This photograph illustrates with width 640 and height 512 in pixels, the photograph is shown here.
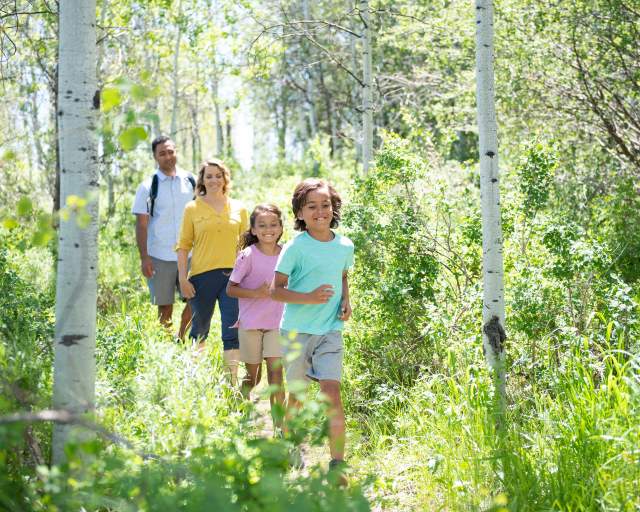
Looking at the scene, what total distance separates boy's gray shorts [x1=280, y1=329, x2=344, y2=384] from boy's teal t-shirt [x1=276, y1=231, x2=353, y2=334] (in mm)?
47

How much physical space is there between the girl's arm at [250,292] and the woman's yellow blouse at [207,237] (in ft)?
2.22

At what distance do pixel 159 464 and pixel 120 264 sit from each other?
9408mm

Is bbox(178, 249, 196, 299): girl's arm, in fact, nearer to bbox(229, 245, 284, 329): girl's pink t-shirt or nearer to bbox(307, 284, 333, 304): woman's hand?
bbox(229, 245, 284, 329): girl's pink t-shirt

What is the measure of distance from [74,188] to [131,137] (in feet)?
2.95

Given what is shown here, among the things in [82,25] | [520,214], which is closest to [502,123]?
[520,214]

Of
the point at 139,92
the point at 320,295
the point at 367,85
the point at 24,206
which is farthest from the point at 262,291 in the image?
the point at 367,85

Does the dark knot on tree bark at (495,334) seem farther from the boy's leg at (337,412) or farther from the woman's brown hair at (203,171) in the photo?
the woman's brown hair at (203,171)

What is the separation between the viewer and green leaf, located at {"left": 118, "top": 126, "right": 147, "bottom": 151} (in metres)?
2.50

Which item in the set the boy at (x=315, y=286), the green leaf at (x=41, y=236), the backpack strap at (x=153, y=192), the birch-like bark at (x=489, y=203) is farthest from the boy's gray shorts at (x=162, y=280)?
the green leaf at (x=41, y=236)

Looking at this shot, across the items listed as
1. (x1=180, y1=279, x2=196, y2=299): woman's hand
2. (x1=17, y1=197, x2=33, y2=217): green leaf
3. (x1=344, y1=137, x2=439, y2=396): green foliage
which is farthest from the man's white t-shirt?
(x1=17, y1=197, x2=33, y2=217): green leaf

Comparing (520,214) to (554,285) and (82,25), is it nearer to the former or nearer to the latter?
(554,285)

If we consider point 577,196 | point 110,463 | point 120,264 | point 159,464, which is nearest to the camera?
point 110,463

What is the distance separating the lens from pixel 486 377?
460 centimetres

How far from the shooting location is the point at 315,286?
4445 mm
